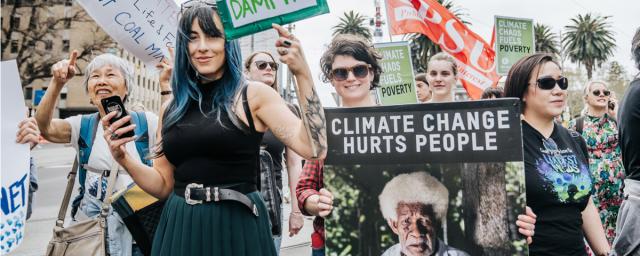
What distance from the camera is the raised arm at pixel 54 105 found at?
282cm

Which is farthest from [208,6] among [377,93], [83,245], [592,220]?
[377,93]

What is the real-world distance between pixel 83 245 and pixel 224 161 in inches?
56.6

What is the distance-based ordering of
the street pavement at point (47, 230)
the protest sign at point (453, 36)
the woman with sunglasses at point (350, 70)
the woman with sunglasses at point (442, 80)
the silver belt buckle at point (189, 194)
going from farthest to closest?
the protest sign at point (453, 36), the street pavement at point (47, 230), the woman with sunglasses at point (442, 80), the woman with sunglasses at point (350, 70), the silver belt buckle at point (189, 194)

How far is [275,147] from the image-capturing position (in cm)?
373

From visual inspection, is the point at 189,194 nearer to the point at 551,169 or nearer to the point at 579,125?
the point at 551,169

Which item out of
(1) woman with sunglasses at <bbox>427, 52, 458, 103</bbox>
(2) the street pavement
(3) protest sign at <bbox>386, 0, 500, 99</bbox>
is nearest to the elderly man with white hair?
(1) woman with sunglasses at <bbox>427, 52, 458, 103</bbox>

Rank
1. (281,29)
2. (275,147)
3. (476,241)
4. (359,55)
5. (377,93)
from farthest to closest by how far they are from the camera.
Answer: (377,93) → (275,147) → (359,55) → (476,241) → (281,29)

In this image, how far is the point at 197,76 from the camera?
2334 mm

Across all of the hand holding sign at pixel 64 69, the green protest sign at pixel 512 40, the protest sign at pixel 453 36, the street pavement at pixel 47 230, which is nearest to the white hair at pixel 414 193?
the hand holding sign at pixel 64 69

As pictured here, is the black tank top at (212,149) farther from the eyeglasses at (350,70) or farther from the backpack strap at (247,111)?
the eyeglasses at (350,70)

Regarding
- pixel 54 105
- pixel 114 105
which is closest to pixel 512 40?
pixel 54 105

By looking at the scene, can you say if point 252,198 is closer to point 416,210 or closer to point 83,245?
point 416,210

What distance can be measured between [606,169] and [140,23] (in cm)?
478

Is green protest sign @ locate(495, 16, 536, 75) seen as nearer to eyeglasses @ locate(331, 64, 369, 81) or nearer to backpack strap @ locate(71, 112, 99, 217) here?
eyeglasses @ locate(331, 64, 369, 81)
